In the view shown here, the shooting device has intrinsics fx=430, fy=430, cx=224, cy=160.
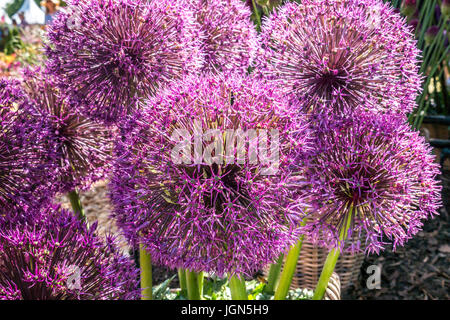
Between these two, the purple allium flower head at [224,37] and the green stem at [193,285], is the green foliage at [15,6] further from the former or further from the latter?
the green stem at [193,285]

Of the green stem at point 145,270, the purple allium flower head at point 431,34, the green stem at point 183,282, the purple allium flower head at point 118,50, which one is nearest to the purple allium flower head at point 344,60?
the purple allium flower head at point 118,50

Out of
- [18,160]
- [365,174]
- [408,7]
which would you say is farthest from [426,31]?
[18,160]

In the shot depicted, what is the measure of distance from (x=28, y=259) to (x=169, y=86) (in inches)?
14.0

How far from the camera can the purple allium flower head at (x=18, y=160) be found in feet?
2.27

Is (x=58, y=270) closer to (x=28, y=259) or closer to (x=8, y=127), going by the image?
(x=28, y=259)

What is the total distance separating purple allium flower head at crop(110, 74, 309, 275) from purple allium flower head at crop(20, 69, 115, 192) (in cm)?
21

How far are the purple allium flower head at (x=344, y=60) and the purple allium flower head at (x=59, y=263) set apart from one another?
41cm

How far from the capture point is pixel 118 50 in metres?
0.73

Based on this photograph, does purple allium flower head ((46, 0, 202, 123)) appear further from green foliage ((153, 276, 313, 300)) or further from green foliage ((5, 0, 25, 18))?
green foliage ((5, 0, 25, 18))

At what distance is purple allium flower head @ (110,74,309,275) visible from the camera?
62cm

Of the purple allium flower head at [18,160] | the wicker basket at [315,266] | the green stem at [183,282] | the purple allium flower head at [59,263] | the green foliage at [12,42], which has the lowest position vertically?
the wicker basket at [315,266]

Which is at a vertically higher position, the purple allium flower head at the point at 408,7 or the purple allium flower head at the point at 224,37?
the purple allium flower head at the point at 408,7

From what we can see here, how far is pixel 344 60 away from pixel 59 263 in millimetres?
564
